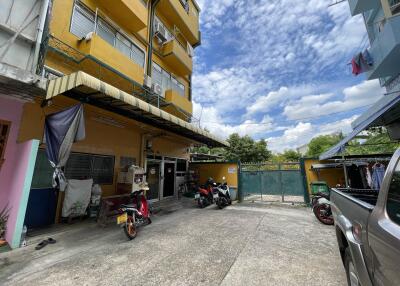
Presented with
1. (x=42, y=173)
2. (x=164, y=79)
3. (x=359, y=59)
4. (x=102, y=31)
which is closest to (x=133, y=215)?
(x=42, y=173)

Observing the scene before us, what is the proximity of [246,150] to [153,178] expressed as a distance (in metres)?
18.6

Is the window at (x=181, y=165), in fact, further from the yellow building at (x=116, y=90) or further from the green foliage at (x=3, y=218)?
the green foliage at (x=3, y=218)

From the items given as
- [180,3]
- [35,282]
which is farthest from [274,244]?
[180,3]

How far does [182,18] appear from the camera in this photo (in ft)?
39.4

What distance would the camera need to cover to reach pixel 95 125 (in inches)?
273

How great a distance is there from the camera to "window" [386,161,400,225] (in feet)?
4.40

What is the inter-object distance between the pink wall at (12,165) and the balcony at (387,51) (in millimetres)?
11256

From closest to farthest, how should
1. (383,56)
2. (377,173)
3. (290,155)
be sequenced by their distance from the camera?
(377,173) → (383,56) → (290,155)

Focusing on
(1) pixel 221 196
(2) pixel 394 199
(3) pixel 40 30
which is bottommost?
(1) pixel 221 196

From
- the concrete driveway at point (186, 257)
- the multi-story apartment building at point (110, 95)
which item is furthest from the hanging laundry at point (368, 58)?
the concrete driveway at point (186, 257)

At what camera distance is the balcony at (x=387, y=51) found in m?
6.67

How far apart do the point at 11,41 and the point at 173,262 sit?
5.72 m

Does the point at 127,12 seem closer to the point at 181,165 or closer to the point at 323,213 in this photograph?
the point at 181,165

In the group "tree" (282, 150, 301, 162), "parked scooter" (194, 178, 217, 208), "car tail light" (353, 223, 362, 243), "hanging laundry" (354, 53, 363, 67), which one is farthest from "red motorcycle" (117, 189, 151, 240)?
"tree" (282, 150, 301, 162)
